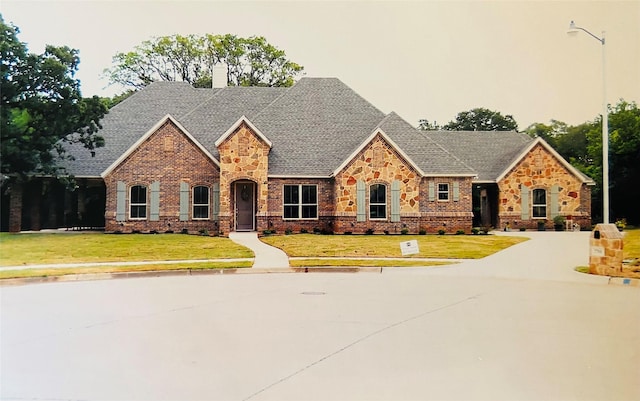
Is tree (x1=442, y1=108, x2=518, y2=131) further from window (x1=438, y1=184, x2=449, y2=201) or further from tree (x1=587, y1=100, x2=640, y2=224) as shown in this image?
window (x1=438, y1=184, x2=449, y2=201)

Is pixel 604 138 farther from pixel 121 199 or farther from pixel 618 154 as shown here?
pixel 121 199

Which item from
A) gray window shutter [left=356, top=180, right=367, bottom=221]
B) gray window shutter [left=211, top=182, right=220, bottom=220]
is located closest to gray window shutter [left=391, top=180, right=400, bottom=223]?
gray window shutter [left=356, top=180, right=367, bottom=221]

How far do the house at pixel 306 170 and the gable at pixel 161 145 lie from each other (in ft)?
0.10

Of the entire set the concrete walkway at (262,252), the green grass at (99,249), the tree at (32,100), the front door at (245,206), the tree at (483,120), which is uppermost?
the tree at (483,120)

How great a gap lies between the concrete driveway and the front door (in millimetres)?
9563

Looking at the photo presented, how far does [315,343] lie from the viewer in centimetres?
426

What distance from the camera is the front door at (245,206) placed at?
16.8 m

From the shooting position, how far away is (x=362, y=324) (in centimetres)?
502

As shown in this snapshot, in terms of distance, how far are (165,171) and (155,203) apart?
3.37ft

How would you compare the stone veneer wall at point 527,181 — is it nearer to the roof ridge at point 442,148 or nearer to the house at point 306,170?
the house at point 306,170

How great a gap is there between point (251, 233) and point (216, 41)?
1004cm

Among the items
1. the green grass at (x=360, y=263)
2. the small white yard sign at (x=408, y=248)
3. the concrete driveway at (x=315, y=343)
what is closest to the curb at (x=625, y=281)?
the concrete driveway at (x=315, y=343)

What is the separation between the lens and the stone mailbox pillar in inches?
314

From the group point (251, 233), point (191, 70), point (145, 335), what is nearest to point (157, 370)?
point (145, 335)
